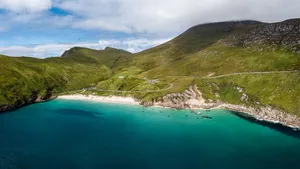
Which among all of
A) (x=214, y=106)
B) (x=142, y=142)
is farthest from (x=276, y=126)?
(x=142, y=142)

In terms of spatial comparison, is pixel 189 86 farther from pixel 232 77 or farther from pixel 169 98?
pixel 232 77

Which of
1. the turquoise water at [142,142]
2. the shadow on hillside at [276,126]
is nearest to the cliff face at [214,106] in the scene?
the shadow on hillside at [276,126]

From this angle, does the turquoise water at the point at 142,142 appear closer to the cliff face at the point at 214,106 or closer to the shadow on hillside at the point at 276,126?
the shadow on hillside at the point at 276,126

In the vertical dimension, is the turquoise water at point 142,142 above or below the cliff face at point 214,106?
below

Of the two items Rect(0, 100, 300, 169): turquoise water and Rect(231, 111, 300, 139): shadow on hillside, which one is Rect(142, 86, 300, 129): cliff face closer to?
Rect(231, 111, 300, 139): shadow on hillside

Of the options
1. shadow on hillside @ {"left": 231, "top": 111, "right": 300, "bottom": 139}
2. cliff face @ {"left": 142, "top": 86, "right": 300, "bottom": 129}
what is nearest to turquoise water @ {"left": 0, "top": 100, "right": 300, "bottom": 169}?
shadow on hillside @ {"left": 231, "top": 111, "right": 300, "bottom": 139}

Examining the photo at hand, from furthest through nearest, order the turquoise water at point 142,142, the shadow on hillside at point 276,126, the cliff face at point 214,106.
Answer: the cliff face at point 214,106
the shadow on hillside at point 276,126
the turquoise water at point 142,142
